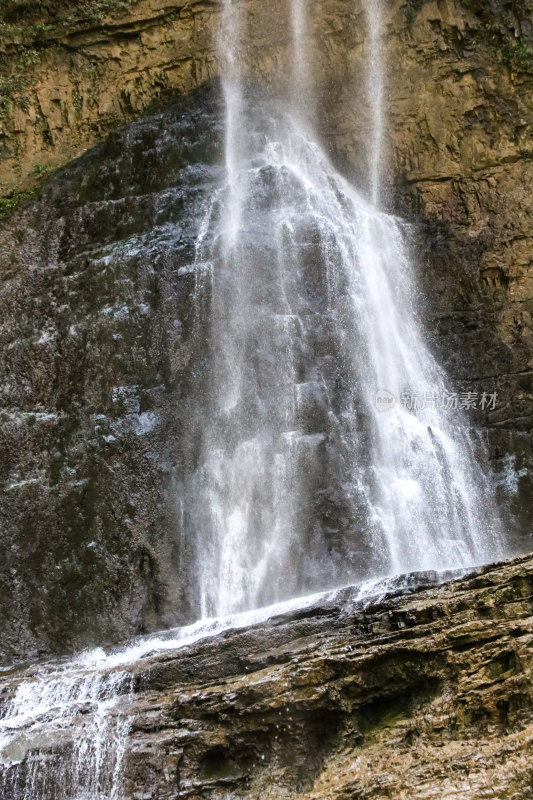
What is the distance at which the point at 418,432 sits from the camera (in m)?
13.3

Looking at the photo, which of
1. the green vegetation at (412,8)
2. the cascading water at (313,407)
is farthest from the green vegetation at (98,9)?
the green vegetation at (412,8)

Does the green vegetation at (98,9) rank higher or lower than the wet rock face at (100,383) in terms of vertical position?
higher

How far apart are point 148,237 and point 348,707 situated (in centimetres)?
1030

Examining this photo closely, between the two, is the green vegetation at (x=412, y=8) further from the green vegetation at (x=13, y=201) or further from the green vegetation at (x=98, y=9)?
the green vegetation at (x=13, y=201)

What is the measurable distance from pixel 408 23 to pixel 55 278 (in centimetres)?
908

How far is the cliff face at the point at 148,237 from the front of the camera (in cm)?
1279

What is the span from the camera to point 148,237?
15180mm

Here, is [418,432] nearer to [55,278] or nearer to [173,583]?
[173,583]

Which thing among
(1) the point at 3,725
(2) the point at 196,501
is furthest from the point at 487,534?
(1) the point at 3,725

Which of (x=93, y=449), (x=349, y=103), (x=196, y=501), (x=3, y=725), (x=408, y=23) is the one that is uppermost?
(x=408, y=23)

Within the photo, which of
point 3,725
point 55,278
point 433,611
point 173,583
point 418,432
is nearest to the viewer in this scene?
point 433,611

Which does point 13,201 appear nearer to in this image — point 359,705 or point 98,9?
point 98,9

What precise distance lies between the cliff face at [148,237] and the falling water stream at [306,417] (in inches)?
19.4

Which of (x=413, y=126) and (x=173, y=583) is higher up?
(x=413, y=126)
